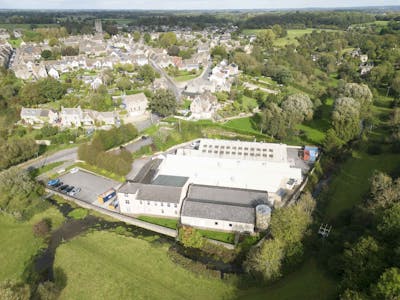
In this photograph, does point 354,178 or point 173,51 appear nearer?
point 354,178

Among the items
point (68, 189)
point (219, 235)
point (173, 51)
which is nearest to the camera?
point (219, 235)

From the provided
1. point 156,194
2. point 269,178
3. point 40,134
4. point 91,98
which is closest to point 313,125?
point 269,178

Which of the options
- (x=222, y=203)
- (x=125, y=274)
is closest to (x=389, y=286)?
(x=222, y=203)

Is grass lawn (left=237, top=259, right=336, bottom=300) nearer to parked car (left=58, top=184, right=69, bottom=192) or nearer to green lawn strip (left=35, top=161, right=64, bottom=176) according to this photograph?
parked car (left=58, top=184, right=69, bottom=192)

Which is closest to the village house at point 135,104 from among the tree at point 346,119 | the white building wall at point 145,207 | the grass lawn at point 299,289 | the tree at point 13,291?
the white building wall at point 145,207

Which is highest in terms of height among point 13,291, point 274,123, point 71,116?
point 274,123

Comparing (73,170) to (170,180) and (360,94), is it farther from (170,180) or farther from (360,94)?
(360,94)

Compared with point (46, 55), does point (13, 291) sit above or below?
below
